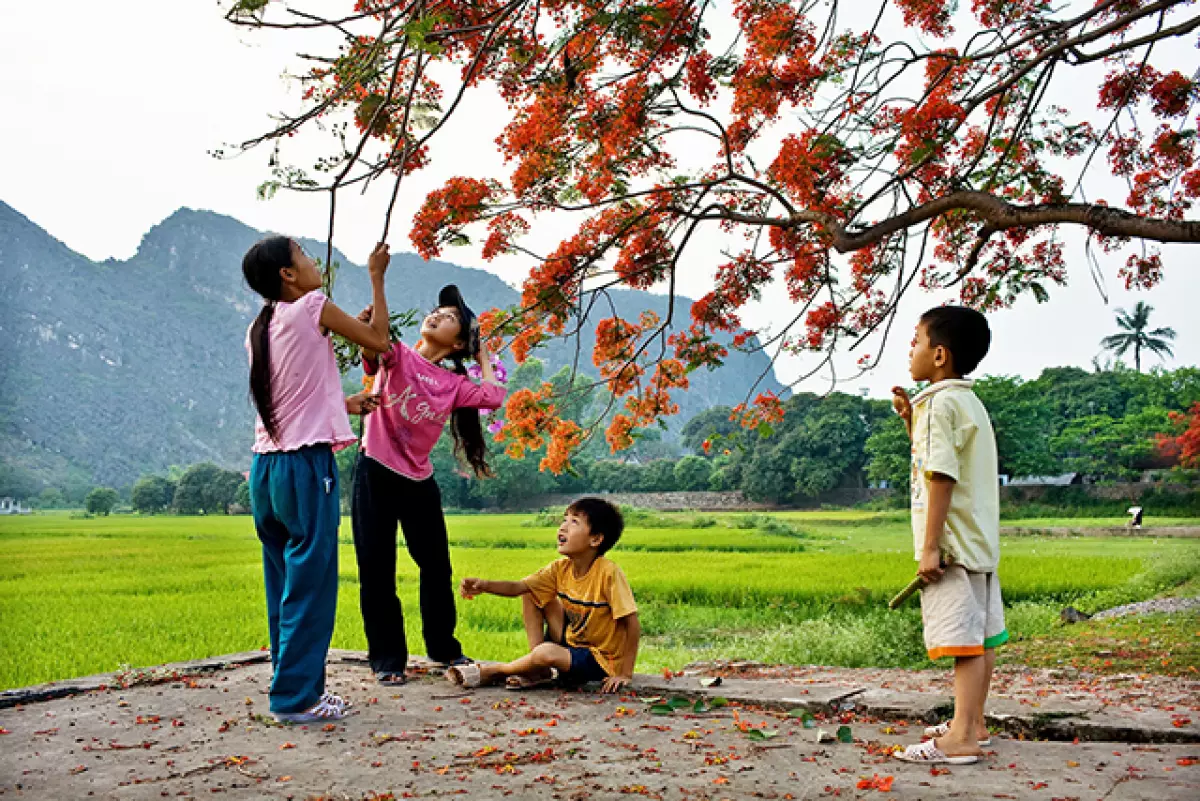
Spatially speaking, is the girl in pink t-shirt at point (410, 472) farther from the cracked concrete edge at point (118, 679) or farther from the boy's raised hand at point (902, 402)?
the boy's raised hand at point (902, 402)

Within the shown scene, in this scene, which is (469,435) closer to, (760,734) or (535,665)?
(535,665)

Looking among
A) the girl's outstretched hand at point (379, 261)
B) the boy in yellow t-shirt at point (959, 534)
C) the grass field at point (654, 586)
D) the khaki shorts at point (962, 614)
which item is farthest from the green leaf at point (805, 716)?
the grass field at point (654, 586)

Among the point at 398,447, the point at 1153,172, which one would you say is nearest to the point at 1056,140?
the point at 1153,172

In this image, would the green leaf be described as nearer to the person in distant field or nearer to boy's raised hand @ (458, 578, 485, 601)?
boy's raised hand @ (458, 578, 485, 601)

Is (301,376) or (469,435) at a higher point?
(301,376)

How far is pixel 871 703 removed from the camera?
3469 millimetres

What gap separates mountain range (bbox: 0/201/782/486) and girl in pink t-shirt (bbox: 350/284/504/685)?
92.5 inches

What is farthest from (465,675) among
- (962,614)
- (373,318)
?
(962,614)

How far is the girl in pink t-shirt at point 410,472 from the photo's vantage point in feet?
12.9

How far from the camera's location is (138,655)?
6.10 metres

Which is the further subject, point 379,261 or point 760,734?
point 379,261

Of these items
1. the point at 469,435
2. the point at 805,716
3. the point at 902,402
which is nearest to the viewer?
the point at 902,402

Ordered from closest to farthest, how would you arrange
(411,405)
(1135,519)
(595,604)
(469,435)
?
(595,604) → (411,405) → (469,435) → (1135,519)

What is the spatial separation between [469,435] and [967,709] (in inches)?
91.6
